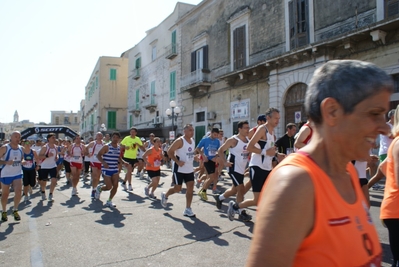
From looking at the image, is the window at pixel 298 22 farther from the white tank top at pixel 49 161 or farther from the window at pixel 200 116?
the white tank top at pixel 49 161

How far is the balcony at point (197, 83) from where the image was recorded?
23.1m

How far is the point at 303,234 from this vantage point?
3.63ft

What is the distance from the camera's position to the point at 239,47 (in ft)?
66.4

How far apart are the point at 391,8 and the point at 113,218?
1220 cm

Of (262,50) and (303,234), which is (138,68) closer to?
(262,50)

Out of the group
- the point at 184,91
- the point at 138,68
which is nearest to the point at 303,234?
the point at 184,91

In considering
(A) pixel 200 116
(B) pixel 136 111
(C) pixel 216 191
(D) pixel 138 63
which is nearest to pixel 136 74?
(D) pixel 138 63

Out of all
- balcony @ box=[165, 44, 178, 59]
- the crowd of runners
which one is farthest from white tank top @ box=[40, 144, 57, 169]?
balcony @ box=[165, 44, 178, 59]

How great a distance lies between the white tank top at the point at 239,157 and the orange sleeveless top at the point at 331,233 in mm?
5681

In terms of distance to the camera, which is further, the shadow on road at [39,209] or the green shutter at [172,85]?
the green shutter at [172,85]

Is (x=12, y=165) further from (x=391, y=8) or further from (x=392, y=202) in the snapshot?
(x=391, y=8)

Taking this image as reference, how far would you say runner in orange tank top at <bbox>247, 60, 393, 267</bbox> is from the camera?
1.09 m

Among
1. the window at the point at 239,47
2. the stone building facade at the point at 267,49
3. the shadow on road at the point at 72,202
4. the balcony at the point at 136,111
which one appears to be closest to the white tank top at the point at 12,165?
the shadow on road at the point at 72,202

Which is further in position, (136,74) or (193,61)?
(136,74)
